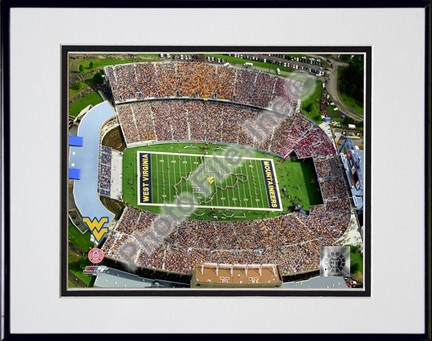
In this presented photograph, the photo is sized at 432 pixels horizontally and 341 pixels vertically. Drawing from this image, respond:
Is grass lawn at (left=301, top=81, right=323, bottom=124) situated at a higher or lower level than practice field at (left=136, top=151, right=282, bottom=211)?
higher

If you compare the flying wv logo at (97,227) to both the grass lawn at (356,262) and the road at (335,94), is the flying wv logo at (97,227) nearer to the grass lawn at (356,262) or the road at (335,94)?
the grass lawn at (356,262)

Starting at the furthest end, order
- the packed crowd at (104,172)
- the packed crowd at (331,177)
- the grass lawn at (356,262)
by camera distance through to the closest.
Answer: the packed crowd at (331,177), the packed crowd at (104,172), the grass lawn at (356,262)

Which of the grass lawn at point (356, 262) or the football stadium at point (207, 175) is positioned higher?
the football stadium at point (207, 175)

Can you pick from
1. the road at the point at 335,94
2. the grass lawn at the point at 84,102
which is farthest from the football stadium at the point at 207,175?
the road at the point at 335,94

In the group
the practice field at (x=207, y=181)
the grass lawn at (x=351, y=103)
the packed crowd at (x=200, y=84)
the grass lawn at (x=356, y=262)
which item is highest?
the packed crowd at (x=200, y=84)

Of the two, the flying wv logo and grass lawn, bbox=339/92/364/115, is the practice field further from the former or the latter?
grass lawn, bbox=339/92/364/115

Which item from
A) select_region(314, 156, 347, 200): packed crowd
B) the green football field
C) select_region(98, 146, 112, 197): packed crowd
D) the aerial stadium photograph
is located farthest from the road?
select_region(98, 146, 112, 197): packed crowd
